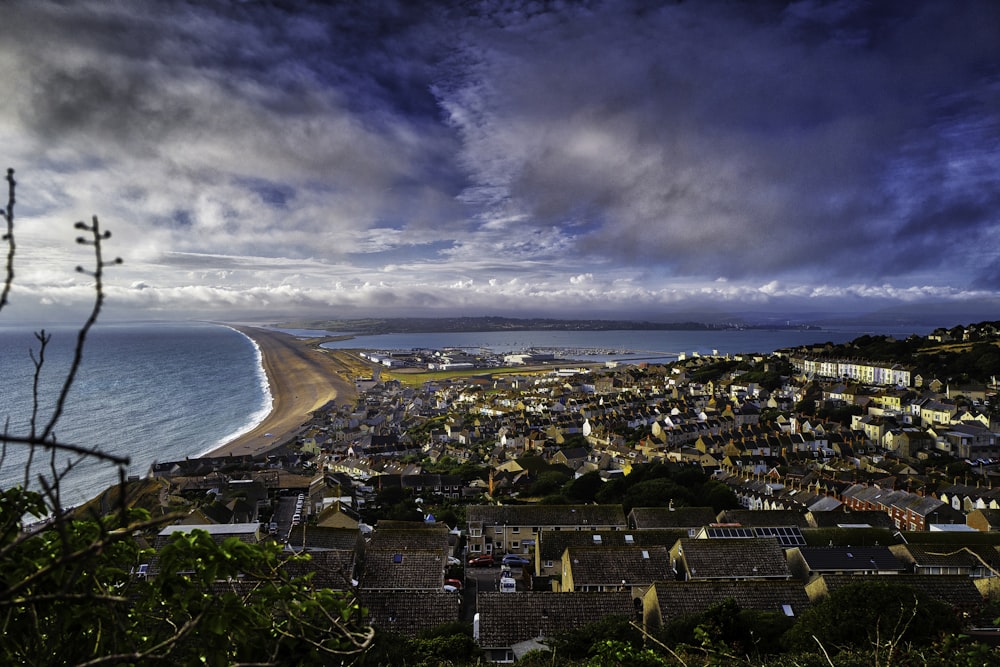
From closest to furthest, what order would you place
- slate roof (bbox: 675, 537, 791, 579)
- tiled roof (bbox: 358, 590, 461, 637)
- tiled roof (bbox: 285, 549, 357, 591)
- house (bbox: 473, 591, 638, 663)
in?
house (bbox: 473, 591, 638, 663)
tiled roof (bbox: 358, 590, 461, 637)
tiled roof (bbox: 285, 549, 357, 591)
slate roof (bbox: 675, 537, 791, 579)

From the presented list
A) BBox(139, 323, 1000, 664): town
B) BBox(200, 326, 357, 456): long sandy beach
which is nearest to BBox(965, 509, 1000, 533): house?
BBox(139, 323, 1000, 664): town

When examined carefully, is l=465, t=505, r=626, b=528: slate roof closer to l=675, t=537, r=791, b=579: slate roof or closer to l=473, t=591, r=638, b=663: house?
l=675, t=537, r=791, b=579: slate roof

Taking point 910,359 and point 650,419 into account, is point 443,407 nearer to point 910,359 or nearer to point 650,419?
point 650,419

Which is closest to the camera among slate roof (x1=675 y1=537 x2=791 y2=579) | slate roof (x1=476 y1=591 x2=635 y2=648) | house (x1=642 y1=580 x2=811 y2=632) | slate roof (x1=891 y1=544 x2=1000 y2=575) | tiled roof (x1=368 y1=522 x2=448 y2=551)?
slate roof (x1=476 y1=591 x2=635 y2=648)

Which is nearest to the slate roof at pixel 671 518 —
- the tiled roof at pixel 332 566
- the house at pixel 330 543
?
the house at pixel 330 543

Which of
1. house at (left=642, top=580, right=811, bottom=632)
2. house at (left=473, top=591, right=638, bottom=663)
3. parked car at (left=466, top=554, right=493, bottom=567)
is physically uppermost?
house at (left=642, top=580, right=811, bottom=632)

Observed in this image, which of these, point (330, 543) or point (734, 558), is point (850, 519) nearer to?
point (734, 558)

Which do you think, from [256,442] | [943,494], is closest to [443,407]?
[256,442]
